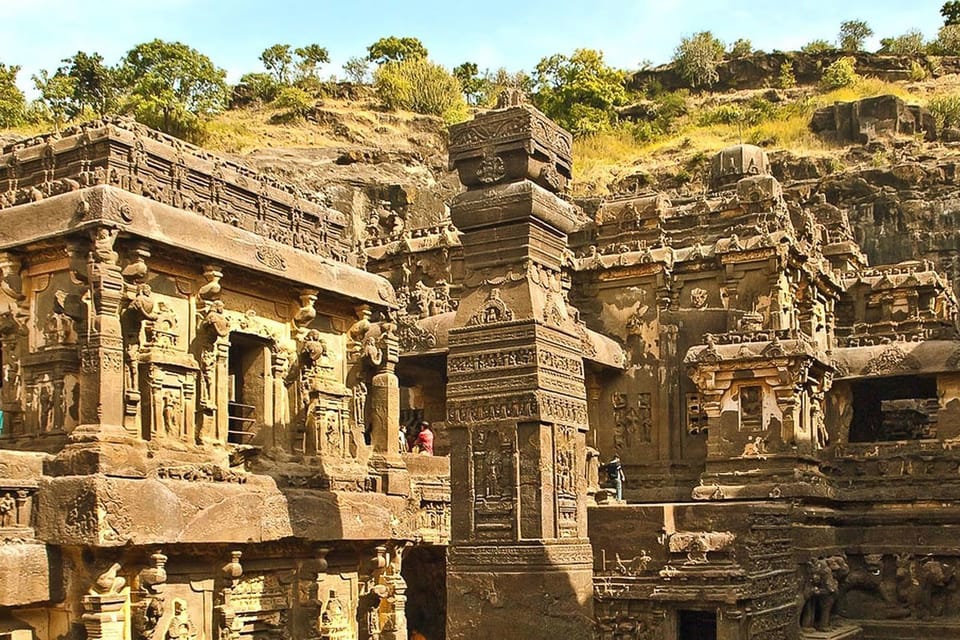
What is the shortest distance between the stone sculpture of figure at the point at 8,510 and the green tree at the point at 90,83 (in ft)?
115

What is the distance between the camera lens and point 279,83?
5169 centimetres

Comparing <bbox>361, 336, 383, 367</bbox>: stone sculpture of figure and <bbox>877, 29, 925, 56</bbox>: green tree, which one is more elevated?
<bbox>877, 29, 925, 56</bbox>: green tree

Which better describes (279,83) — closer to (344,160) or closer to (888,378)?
(344,160)

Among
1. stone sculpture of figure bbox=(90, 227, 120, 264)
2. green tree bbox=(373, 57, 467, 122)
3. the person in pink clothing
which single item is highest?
green tree bbox=(373, 57, 467, 122)

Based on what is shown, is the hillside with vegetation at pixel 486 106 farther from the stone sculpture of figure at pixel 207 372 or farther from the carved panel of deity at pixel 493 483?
the carved panel of deity at pixel 493 483

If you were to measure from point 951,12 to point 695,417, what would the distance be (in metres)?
46.2

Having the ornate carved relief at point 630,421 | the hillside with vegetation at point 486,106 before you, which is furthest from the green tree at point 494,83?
the ornate carved relief at point 630,421

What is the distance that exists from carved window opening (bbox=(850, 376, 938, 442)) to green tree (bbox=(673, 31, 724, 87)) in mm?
31729

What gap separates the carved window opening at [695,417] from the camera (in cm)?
2225

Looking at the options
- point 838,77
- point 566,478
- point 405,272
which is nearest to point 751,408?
point 405,272

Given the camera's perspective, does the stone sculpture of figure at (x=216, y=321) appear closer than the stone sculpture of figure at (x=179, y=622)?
No

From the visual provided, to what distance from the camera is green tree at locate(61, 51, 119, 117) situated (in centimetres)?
4484

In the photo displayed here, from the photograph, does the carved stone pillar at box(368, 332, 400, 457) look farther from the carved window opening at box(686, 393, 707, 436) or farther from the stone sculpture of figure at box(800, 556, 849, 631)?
the carved window opening at box(686, 393, 707, 436)

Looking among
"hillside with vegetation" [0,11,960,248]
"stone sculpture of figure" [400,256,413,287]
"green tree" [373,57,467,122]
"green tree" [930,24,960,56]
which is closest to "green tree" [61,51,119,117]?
"hillside with vegetation" [0,11,960,248]
